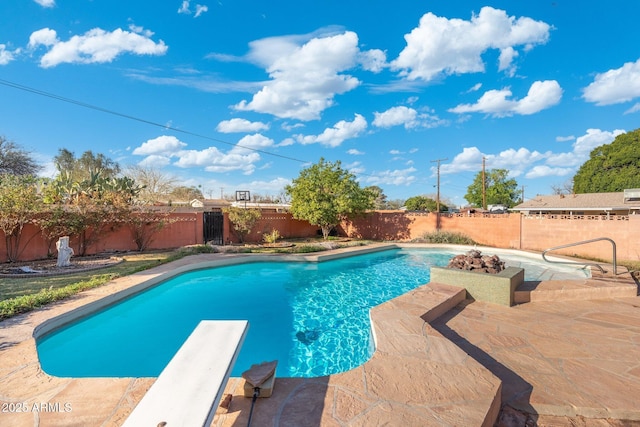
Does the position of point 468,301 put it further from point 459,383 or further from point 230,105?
point 230,105

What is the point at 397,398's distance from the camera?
2.35 metres

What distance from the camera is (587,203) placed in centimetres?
2316

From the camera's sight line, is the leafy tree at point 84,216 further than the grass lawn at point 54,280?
Yes

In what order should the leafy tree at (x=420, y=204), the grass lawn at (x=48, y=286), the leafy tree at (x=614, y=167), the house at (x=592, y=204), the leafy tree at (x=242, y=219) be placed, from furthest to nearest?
the leafy tree at (x=420, y=204)
the leafy tree at (x=614, y=167)
the house at (x=592, y=204)
the leafy tree at (x=242, y=219)
the grass lawn at (x=48, y=286)

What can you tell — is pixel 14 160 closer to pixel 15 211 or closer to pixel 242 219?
pixel 15 211

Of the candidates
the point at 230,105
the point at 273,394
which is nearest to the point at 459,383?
the point at 273,394

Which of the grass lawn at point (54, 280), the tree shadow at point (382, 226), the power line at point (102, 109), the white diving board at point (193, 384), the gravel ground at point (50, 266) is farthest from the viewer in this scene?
the tree shadow at point (382, 226)

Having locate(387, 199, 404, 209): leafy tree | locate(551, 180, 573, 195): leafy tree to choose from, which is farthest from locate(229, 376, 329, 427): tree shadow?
locate(551, 180, 573, 195): leafy tree

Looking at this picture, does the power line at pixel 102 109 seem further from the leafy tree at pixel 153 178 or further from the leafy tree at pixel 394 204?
the leafy tree at pixel 394 204

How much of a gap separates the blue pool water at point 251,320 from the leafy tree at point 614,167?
93.2 feet

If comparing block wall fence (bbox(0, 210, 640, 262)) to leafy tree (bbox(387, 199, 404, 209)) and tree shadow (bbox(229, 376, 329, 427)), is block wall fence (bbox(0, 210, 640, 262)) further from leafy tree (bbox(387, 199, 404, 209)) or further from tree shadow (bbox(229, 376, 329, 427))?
leafy tree (bbox(387, 199, 404, 209))

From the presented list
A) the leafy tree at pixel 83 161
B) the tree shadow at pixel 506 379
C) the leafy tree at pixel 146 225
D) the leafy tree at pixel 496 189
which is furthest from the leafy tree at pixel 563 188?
the leafy tree at pixel 83 161

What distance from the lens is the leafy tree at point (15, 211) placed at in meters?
8.82

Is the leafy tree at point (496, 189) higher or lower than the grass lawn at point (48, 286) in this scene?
higher
